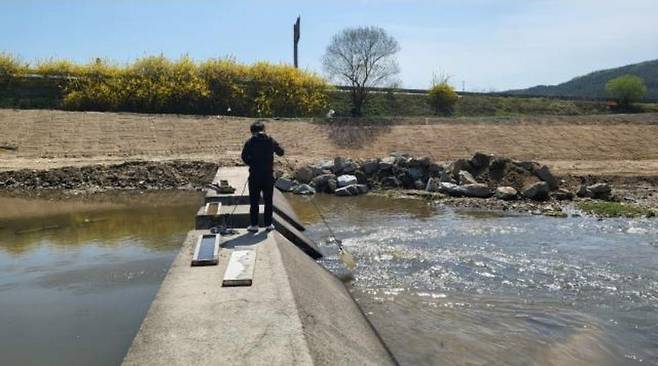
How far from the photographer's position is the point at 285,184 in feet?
66.6

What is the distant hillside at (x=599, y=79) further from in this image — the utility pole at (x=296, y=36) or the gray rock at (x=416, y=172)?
the gray rock at (x=416, y=172)

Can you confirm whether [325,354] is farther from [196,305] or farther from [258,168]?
[258,168]

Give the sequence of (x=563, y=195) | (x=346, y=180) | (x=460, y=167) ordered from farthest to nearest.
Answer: (x=460, y=167) < (x=346, y=180) < (x=563, y=195)

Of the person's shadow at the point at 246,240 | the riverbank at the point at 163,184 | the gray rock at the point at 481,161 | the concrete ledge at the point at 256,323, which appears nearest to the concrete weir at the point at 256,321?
the concrete ledge at the point at 256,323

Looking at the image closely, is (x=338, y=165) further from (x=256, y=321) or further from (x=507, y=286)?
(x=256, y=321)

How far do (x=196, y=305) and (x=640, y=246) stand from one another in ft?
32.5

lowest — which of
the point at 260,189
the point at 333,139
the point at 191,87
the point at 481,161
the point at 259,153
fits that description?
the point at 481,161

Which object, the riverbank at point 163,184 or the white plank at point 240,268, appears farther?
the riverbank at point 163,184

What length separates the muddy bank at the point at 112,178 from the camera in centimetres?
1995

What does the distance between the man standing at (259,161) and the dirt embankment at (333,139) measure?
1329 cm

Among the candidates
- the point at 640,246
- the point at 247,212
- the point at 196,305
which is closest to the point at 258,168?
the point at 247,212

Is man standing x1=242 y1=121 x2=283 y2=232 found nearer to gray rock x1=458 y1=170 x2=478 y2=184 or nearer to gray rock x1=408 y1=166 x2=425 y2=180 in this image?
gray rock x1=458 y1=170 x2=478 y2=184

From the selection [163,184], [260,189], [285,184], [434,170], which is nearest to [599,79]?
[434,170]

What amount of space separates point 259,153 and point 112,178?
12.8 m
